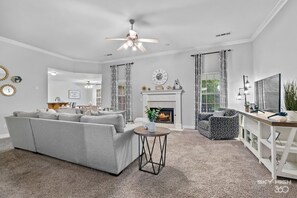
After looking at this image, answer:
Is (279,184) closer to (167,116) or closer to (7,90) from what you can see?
(167,116)

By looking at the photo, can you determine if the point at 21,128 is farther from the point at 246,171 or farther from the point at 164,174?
the point at 246,171

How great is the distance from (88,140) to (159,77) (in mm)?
4210

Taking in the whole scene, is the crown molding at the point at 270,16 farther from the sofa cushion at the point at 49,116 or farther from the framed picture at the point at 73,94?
the framed picture at the point at 73,94

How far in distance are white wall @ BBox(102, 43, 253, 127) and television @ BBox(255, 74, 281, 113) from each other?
0.97 m

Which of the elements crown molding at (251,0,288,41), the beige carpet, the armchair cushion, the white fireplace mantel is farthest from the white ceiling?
the beige carpet

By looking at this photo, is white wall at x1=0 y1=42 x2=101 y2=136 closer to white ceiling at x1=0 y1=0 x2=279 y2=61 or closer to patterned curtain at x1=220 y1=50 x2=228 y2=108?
white ceiling at x1=0 y1=0 x2=279 y2=61

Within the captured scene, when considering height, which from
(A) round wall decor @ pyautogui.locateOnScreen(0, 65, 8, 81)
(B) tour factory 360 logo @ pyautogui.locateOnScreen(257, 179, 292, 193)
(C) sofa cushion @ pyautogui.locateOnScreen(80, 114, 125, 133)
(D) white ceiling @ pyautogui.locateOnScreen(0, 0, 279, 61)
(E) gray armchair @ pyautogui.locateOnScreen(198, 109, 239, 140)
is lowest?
(B) tour factory 360 logo @ pyautogui.locateOnScreen(257, 179, 292, 193)

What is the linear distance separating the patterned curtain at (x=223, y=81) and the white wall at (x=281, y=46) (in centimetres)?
96

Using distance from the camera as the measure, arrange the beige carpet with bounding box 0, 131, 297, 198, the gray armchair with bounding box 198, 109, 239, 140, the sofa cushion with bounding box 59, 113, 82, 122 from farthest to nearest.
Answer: the gray armchair with bounding box 198, 109, 239, 140 → the sofa cushion with bounding box 59, 113, 82, 122 → the beige carpet with bounding box 0, 131, 297, 198

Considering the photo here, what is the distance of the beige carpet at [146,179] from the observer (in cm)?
175

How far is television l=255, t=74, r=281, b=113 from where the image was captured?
281 centimetres

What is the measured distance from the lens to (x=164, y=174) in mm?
2174

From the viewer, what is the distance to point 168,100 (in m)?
5.57

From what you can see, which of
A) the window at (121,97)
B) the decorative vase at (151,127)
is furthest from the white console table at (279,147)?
the window at (121,97)
